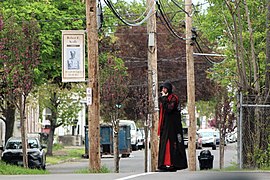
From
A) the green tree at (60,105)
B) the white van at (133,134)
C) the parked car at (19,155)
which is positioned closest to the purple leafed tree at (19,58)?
the parked car at (19,155)

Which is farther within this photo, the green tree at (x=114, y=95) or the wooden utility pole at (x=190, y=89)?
the wooden utility pole at (x=190, y=89)

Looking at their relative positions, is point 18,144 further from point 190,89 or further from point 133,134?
point 133,134

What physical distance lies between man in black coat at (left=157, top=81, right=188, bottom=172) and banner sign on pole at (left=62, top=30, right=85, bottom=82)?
671 cm

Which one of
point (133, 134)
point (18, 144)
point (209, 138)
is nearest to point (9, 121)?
point (18, 144)

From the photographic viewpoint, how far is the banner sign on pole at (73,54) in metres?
22.9

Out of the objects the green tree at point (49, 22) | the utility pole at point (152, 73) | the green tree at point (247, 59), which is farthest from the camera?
the green tree at point (49, 22)

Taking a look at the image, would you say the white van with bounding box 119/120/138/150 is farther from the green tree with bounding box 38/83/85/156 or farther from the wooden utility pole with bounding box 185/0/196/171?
the wooden utility pole with bounding box 185/0/196/171

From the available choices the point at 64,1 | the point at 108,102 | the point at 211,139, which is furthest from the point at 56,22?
the point at 211,139

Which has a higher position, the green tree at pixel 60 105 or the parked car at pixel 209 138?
the green tree at pixel 60 105

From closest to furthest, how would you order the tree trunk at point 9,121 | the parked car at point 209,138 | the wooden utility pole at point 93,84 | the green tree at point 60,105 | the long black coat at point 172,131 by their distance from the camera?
1. the long black coat at point 172,131
2. the wooden utility pole at point 93,84
3. the tree trunk at point 9,121
4. the green tree at point 60,105
5. the parked car at point 209,138

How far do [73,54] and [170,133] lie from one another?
281 inches

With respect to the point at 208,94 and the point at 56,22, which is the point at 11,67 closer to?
the point at 56,22

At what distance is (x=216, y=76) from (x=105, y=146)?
17821 millimetres

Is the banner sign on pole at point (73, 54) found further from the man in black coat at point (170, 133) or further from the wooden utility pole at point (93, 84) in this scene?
the man in black coat at point (170, 133)
